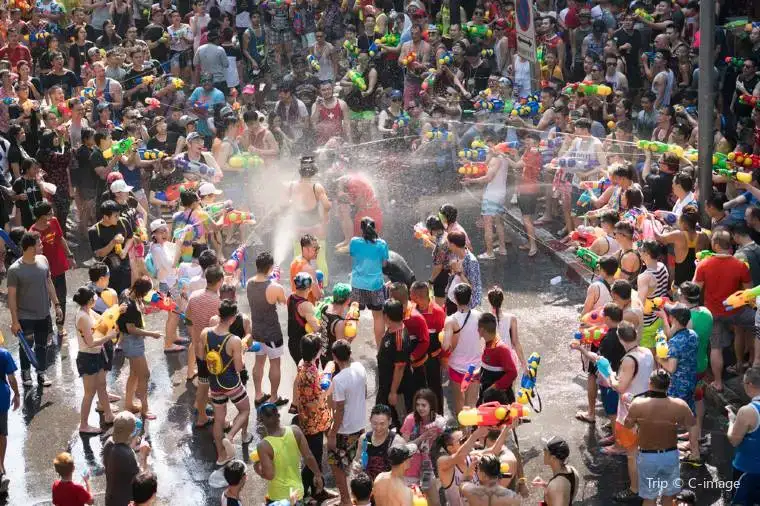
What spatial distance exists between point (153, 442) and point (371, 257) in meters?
2.90

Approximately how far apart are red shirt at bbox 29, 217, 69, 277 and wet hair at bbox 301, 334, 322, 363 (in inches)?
189

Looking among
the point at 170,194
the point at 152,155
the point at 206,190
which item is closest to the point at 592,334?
the point at 206,190

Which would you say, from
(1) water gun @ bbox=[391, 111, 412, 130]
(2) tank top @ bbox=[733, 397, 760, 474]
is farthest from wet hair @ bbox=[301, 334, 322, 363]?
(1) water gun @ bbox=[391, 111, 412, 130]

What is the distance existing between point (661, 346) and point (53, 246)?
275 inches

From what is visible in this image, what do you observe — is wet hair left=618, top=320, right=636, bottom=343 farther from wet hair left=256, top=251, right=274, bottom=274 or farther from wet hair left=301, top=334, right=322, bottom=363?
wet hair left=256, top=251, right=274, bottom=274

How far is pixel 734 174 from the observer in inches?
481

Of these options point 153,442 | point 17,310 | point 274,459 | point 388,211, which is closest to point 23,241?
point 17,310

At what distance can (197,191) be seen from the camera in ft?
44.4

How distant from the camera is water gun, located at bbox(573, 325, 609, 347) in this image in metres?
9.86

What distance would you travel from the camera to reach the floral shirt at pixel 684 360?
9523 mm

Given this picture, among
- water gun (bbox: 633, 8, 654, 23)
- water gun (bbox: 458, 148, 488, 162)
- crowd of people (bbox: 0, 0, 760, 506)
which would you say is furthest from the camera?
water gun (bbox: 633, 8, 654, 23)

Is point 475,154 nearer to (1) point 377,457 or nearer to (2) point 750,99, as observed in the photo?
(2) point 750,99

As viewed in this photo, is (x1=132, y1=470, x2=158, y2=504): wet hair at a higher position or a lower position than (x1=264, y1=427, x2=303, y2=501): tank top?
higher

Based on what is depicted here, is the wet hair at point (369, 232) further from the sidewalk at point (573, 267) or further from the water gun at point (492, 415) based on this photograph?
the water gun at point (492, 415)
